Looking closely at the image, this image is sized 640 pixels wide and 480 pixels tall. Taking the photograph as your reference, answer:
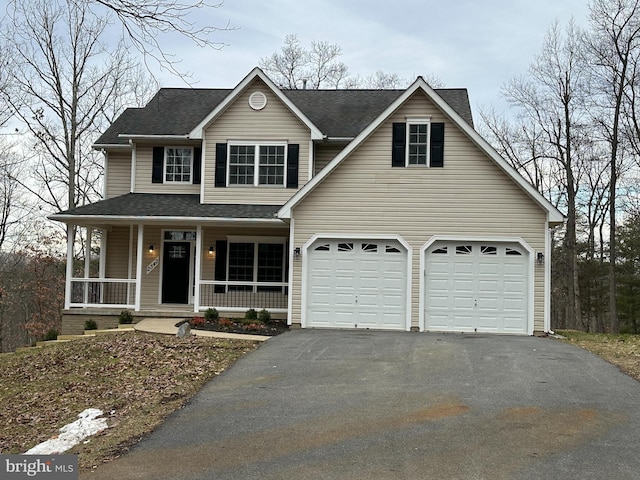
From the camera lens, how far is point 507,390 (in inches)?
359

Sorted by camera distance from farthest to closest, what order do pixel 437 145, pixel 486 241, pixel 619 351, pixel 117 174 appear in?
pixel 117 174 < pixel 437 145 < pixel 486 241 < pixel 619 351

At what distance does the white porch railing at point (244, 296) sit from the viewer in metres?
18.1

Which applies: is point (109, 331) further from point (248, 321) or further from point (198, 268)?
point (248, 321)

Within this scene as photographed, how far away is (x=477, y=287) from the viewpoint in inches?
619

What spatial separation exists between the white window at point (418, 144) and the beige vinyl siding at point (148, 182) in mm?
7270

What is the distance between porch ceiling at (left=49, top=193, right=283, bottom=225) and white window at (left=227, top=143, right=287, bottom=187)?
2.87 ft

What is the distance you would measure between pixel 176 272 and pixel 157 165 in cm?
355

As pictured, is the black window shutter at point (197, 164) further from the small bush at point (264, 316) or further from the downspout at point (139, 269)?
the small bush at point (264, 316)

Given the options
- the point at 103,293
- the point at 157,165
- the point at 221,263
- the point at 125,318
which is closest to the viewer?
the point at 125,318

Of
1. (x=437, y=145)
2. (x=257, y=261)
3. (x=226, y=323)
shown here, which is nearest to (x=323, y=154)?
(x=257, y=261)

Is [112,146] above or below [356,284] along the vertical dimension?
above

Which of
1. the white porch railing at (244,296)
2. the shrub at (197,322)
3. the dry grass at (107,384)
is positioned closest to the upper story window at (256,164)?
the white porch railing at (244,296)

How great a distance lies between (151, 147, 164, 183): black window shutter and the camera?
19531mm

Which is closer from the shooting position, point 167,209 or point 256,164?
point 167,209
